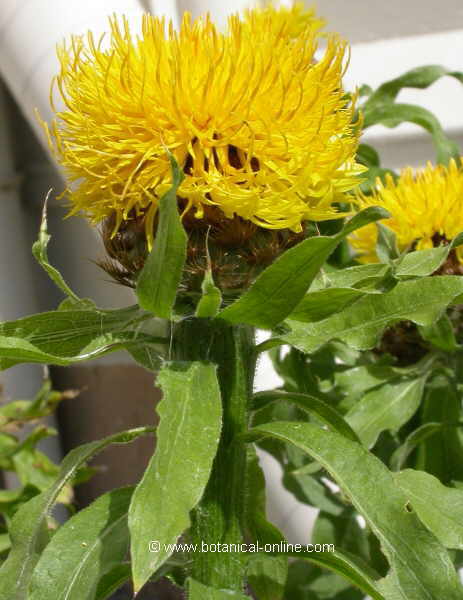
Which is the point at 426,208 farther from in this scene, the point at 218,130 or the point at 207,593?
the point at 207,593

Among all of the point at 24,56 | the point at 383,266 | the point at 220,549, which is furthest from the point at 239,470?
the point at 24,56

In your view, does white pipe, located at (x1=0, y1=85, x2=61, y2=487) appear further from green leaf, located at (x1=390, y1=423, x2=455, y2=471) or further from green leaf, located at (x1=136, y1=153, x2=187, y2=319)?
green leaf, located at (x1=136, y1=153, x2=187, y2=319)

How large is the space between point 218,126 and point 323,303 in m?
0.17

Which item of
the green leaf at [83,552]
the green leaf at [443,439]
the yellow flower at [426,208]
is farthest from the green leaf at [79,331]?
the green leaf at [443,439]

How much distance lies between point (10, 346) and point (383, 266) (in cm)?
34

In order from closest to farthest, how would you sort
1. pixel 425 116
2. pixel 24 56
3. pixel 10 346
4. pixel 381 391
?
pixel 10 346 → pixel 381 391 → pixel 425 116 → pixel 24 56

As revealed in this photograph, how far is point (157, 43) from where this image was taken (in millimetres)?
639

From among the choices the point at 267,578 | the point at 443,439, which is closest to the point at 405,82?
the point at 443,439

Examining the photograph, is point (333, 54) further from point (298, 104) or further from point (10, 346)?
point (10, 346)

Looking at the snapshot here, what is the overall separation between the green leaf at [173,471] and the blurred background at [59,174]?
2.19 ft

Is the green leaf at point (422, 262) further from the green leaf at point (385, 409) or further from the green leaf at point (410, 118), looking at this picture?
the green leaf at point (410, 118)

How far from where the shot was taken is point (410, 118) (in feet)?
3.65

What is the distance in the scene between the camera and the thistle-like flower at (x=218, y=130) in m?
0.61

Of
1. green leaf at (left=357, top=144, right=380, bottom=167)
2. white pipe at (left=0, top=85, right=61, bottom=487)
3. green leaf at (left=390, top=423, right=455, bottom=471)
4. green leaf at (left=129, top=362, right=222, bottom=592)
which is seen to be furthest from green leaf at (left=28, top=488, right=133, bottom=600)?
white pipe at (left=0, top=85, right=61, bottom=487)
